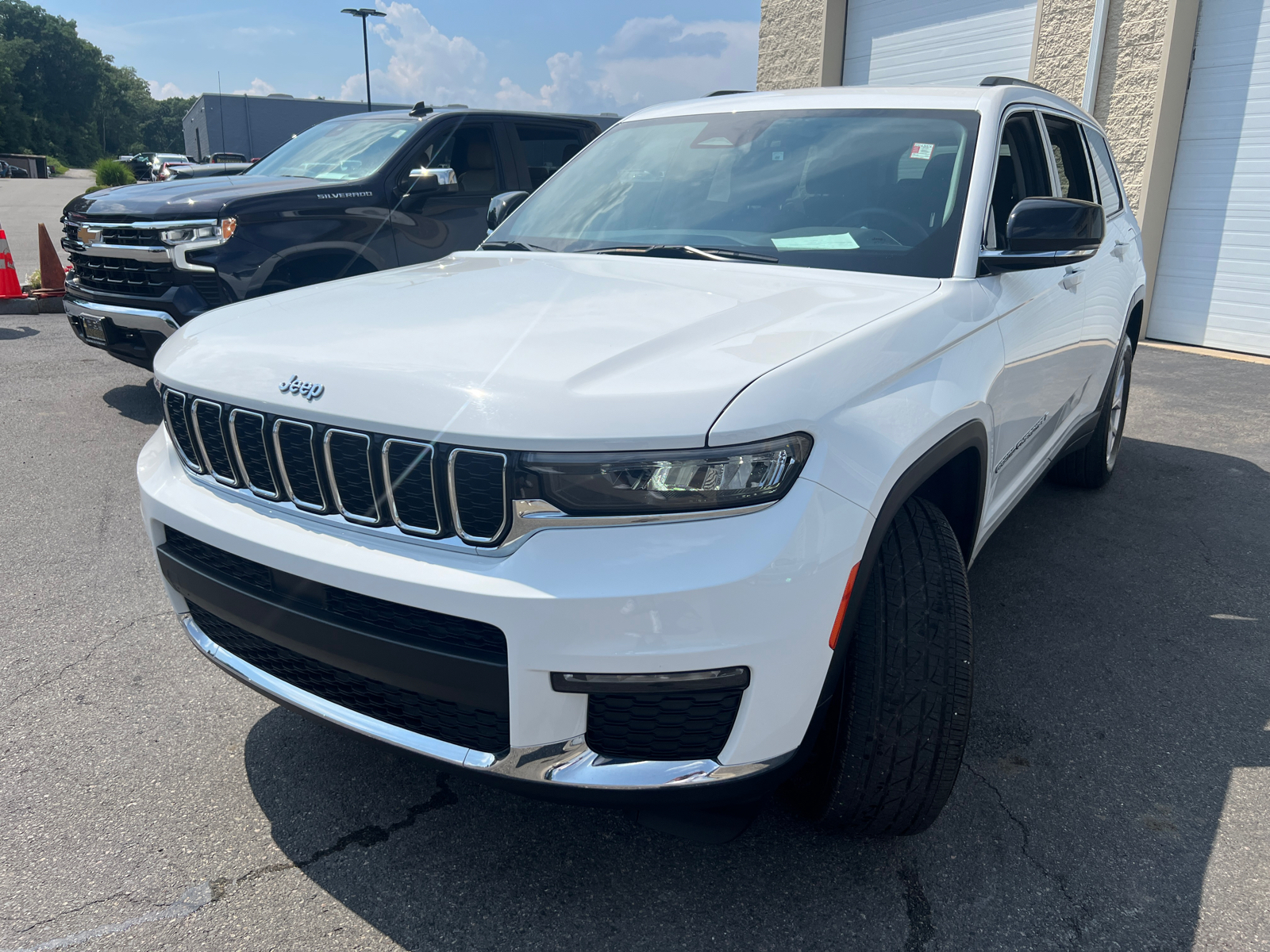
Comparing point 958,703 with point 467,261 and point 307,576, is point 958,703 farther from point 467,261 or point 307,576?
point 467,261

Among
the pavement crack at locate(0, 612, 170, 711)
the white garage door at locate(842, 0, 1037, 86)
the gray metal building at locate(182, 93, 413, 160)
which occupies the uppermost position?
the gray metal building at locate(182, 93, 413, 160)

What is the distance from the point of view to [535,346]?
1.87 meters

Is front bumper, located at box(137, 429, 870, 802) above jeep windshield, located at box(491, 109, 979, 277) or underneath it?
underneath

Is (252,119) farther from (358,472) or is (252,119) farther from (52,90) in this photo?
(358,472)

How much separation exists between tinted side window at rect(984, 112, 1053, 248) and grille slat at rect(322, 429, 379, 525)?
1884mm

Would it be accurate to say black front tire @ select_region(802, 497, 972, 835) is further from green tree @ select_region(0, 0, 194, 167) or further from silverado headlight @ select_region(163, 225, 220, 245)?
green tree @ select_region(0, 0, 194, 167)

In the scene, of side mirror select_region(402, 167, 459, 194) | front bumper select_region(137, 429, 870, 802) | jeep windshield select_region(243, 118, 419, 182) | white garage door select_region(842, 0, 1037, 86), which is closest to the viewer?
front bumper select_region(137, 429, 870, 802)

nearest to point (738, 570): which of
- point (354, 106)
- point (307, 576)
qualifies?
point (307, 576)

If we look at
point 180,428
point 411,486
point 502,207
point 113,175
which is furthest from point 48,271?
point 113,175

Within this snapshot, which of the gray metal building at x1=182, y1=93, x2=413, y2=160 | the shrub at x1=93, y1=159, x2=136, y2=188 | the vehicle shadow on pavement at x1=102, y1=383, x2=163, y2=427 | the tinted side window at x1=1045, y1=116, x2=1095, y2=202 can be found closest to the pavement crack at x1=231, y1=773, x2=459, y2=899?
the tinted side window at x1=1045, y1=116, x2=1095, y2=202

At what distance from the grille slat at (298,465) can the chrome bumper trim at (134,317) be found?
3.82 m

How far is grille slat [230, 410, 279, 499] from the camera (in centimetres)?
199

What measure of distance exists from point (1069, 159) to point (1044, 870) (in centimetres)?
290

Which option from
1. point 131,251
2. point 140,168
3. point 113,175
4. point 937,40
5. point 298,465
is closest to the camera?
point 298,465
